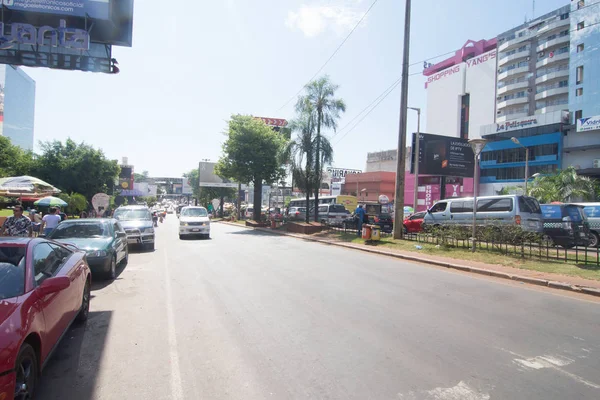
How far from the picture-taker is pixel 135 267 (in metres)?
10.8

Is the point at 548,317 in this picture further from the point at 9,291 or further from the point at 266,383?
the point at 9,291

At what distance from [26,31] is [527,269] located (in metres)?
18.3

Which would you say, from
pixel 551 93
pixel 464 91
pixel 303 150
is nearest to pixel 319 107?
pixel 303 150

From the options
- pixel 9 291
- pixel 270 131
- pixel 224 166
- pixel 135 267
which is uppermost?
pixel 270 131

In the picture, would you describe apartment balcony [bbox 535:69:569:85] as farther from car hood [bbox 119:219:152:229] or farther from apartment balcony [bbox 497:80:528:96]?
car hood [bbox 119:219:152:229]

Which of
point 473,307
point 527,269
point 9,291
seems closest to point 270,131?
point 527,269

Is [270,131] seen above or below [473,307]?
above

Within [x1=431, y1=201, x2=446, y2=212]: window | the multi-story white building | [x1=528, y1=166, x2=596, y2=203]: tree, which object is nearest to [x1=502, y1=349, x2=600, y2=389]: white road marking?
[x1=431, y1=201, x2=446, y2=212]: window

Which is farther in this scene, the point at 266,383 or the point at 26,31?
the point at 26,31

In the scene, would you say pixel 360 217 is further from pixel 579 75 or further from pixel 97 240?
pixel 579 75

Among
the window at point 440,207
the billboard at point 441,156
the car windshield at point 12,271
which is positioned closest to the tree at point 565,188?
the billboard at point 441,156

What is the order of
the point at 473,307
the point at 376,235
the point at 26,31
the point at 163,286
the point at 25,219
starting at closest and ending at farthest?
the point at 473,307 → the point at 163,286 → the point at 25,219 → the point at 26,31 → the point at 376,235

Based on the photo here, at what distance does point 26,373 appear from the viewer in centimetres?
316

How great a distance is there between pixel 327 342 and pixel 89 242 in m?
6.70
